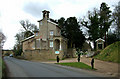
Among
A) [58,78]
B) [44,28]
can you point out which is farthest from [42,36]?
[58,78]

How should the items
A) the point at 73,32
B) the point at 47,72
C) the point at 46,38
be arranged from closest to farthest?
the point at 47,72 < the point at 46,38 < the point at 73,32

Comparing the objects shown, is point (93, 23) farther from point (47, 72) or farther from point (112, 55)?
point (47, 72)

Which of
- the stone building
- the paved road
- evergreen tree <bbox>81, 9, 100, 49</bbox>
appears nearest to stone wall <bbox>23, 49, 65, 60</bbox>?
the stone building

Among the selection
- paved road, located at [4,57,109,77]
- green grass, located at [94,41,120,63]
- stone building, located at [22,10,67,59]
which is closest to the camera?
paved road, located at [4,57,109,77]

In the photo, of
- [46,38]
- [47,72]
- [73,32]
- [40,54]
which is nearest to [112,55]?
[47,72]

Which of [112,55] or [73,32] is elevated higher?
[73,32]

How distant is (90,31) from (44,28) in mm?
15258

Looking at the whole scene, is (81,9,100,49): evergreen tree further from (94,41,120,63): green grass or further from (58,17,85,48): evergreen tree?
(94,41,120,63): green grass

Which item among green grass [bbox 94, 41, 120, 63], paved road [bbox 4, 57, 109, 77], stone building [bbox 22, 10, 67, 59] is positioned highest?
stone building [bbox 22, 10, 67, 59]

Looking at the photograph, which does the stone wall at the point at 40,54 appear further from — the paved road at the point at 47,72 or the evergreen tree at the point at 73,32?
the paved road at the point at 47,72

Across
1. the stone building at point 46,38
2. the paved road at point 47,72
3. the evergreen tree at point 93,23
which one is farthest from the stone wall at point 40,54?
the paved road at point 47,72

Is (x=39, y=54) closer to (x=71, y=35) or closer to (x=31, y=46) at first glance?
(x=31, y=46)

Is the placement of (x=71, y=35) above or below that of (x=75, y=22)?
below

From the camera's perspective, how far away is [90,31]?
47.2m
